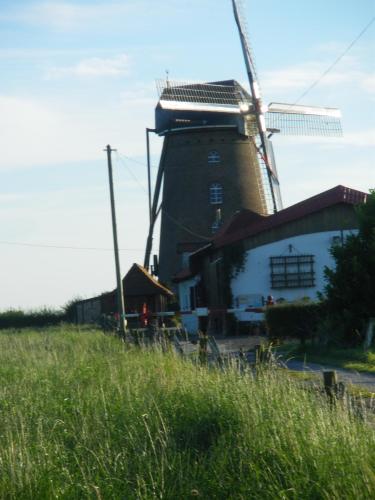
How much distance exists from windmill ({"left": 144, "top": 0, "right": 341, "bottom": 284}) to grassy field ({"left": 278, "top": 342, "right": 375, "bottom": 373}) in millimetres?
27673

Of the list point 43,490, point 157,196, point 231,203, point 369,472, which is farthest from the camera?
point 157,196

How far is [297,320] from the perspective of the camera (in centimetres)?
2255

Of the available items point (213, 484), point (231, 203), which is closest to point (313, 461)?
point (213, 484)

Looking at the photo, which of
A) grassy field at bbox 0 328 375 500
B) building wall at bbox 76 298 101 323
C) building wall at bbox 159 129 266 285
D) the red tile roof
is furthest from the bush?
building wall at bbox 76 298 101 323

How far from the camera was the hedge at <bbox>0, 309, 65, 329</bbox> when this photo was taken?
213 feet

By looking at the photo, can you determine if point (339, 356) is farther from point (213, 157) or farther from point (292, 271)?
point (213, 157)

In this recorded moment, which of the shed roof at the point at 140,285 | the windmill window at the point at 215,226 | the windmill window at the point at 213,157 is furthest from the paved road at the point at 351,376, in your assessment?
the windmill window at the point at 213,157

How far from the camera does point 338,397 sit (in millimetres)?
9102

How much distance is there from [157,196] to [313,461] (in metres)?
47.2

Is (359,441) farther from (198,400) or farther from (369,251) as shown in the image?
(369,251)

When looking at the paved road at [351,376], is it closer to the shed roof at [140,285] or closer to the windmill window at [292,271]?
the windmill window at [292,271]

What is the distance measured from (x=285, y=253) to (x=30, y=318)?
33.6 metres

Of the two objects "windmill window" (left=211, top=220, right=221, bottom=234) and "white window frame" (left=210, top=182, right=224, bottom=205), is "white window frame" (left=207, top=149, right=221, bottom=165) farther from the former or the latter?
"windmill window" (left=211, top=220, right=221, bottom=234)

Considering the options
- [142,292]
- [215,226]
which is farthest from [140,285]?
[215,226]
